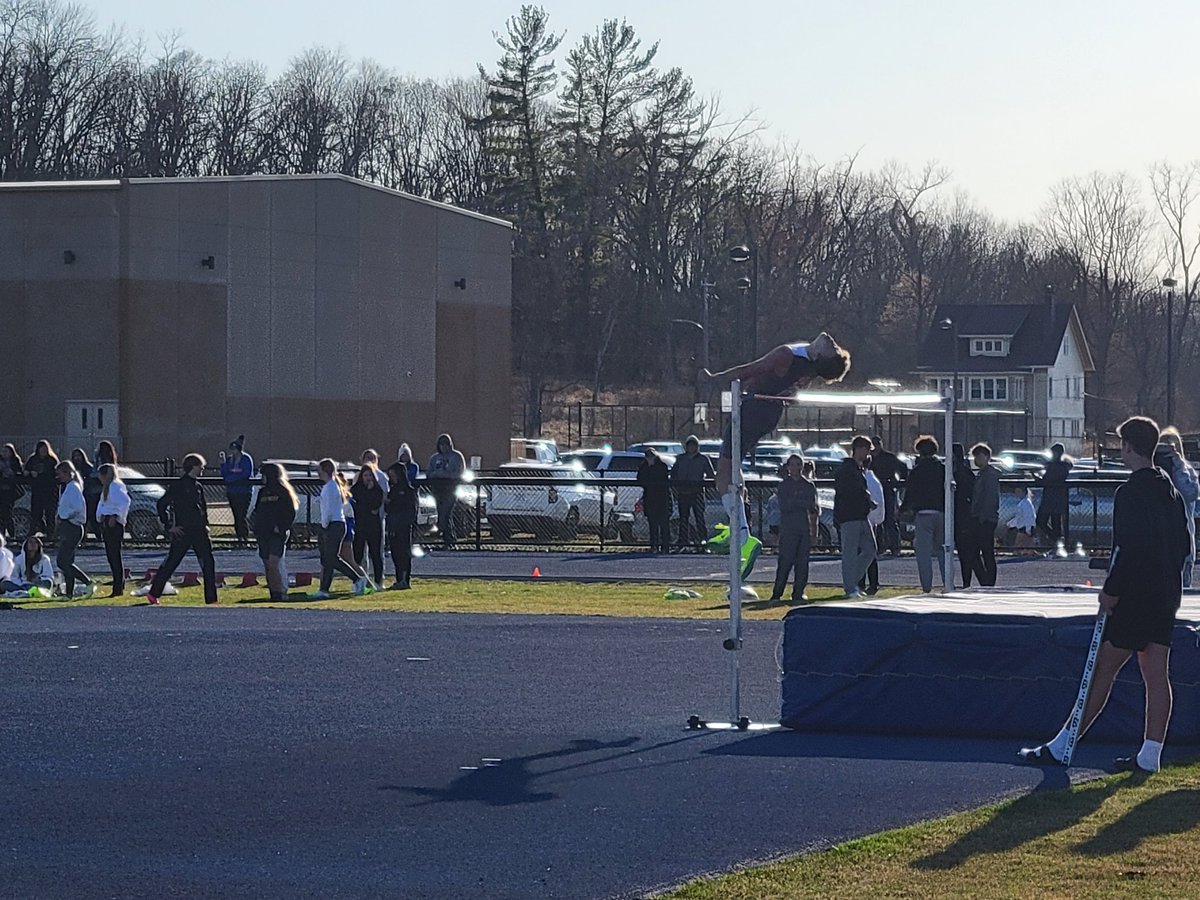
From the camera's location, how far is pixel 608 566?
93.1 feet

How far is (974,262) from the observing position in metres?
109

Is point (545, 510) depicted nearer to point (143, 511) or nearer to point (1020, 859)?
point (143, 511)

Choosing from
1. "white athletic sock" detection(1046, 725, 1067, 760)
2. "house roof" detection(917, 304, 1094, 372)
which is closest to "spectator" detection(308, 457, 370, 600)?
"white athletic sock" detection(1046, 725, 1067, 760)

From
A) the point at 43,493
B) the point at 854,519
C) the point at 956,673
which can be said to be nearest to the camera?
the point at 956,673

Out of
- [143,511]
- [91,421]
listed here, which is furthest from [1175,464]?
[91,421]

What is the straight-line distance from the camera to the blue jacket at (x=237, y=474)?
3066cm

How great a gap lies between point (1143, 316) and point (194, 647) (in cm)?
9677

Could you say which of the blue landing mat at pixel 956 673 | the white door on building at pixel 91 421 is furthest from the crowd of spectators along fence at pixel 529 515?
the blue landing mat at pixel 956 673

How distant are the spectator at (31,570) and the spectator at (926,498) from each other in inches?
445

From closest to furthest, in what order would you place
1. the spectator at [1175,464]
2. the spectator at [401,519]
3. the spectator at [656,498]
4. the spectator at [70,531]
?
1. the spectator at [1175,464]
2. the spectator at [70,531]
3. the spectator at [401,519]
4. the spectator at [656,498]

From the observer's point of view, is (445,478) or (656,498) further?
(445,478)

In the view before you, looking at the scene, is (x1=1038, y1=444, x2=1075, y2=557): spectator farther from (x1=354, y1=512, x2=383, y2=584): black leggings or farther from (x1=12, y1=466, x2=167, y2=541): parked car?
(x1=12, y1=466, x2=167, y2=541): parked car

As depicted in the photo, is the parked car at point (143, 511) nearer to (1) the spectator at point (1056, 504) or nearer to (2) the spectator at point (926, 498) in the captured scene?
(1) the spectator at point (1056, 504)

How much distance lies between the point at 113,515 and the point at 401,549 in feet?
12.5
